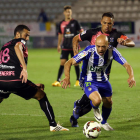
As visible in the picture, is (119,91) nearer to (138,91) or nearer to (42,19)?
(138,91)

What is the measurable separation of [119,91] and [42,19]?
77.7 ft

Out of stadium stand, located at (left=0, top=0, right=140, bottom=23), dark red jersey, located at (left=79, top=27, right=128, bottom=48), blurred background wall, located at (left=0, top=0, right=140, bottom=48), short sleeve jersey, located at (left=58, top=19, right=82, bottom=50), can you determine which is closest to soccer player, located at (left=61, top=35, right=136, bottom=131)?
dark red jersey, located at (left=79, top=27, right=128, bottom=48)

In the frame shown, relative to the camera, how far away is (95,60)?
527 cm

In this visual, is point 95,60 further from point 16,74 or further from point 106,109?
point 16,74

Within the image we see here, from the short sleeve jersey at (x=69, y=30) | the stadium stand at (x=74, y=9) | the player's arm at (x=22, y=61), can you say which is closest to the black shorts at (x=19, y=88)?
the player's arm at (x=22, y=61)

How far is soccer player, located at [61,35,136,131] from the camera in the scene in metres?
5.13

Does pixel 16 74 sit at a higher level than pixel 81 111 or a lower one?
higher

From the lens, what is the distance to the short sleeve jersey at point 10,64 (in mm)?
5195

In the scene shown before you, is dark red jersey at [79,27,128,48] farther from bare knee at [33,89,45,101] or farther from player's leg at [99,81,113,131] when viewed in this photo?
bare knee at [33,89,45,101]

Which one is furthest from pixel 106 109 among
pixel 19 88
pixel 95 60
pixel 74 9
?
pixel 74 9

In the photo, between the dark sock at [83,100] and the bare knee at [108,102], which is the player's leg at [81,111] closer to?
the dark sock at [83,100]

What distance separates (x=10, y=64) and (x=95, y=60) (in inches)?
48.7

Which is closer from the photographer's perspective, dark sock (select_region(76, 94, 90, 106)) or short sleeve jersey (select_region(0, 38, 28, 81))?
short sleeve jersey (select_region(0, 38, 28, 81))

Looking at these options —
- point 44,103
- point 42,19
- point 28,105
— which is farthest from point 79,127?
point 42,19
